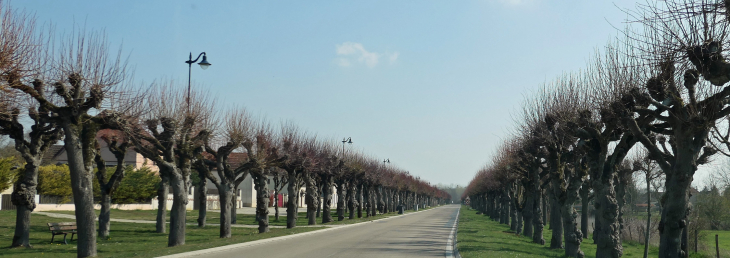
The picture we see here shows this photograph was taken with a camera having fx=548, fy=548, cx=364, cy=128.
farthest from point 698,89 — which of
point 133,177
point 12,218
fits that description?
point 133,177

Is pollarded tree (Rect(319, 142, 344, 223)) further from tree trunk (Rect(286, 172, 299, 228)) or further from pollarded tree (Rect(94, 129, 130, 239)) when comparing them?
pollarded tree (Rect(94, 129, 130, 239))

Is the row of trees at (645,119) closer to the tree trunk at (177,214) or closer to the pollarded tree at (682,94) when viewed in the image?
the pollarded tree at (682,94)

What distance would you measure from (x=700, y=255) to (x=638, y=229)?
32.8 ft

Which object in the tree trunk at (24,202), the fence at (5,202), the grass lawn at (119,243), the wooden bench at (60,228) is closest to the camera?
the grass lawn at (119,243)

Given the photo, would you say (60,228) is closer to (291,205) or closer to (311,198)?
(291,205)

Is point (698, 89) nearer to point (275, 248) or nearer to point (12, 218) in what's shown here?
point (275, 248)

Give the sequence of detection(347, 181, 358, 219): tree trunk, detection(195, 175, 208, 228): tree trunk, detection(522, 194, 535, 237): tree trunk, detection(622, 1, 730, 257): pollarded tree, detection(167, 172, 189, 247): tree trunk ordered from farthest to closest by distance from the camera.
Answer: detection(347, 181, 358, 219): tree trunk, detection(522, 194, 535, 237): tree trunk, detection(195, 175, 208, 228): tree trunk, detection(167, 172, 189, 247): tree trunk, detection(622, 1, 730, 257): pollarded tree

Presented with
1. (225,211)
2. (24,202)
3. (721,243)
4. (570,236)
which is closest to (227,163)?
(225,211)

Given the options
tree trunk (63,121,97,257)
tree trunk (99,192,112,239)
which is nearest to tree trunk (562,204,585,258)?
tree trunk (63,121,97,257)

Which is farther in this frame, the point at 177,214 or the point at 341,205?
the point at 341,205

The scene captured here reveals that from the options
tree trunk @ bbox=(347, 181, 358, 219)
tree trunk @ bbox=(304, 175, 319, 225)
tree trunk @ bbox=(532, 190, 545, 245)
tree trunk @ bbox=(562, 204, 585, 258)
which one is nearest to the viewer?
tree trunk @ bbox=(562, 204, 585, 258)

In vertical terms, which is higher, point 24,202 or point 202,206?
point 24,202

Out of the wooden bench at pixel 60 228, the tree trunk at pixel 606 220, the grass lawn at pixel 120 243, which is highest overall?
the tree trunk at pixel 606 220

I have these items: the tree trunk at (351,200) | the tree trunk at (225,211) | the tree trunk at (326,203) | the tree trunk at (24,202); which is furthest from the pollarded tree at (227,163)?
the tree trunk at (351,200)
